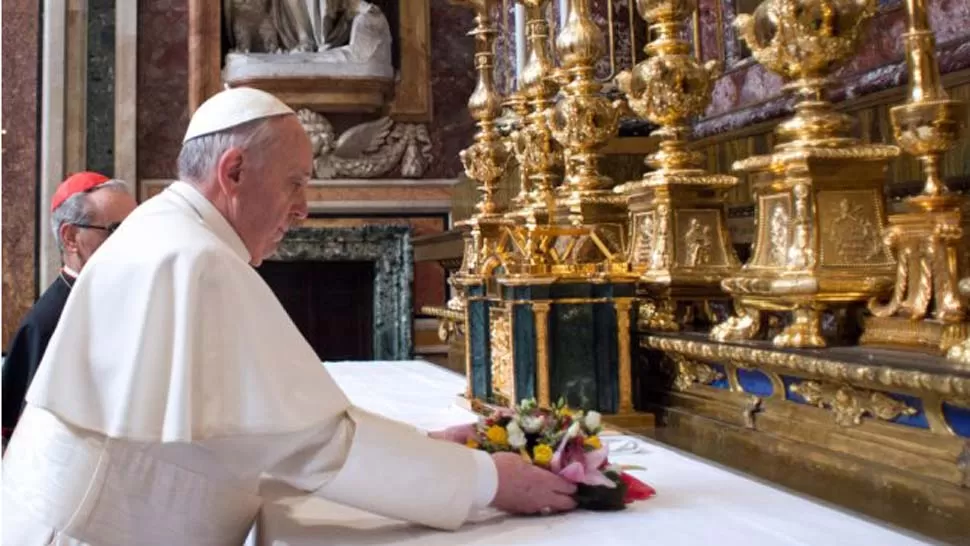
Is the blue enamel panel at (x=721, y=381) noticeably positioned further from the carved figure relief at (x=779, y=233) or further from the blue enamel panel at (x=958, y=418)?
the blue enamel panel at (x=958, y=418)

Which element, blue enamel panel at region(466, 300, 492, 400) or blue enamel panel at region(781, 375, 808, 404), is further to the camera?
blue enamel panel at region(466, 300, 492, 400)

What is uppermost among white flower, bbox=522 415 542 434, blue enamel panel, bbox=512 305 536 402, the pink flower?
blue enamel panel, bbox=512 305 536 402

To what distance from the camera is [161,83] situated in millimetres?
9258

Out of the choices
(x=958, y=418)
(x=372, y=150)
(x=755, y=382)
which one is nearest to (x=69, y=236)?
(x=755, y=382)

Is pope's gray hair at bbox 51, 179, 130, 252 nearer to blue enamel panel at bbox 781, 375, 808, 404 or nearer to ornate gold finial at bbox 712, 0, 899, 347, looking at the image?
ornate gold finial at bbox 712, 0, 899, 347

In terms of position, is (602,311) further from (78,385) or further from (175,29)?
(175,29)

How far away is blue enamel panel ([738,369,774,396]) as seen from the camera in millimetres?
2363

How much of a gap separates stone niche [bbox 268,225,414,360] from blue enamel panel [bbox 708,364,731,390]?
255 inches

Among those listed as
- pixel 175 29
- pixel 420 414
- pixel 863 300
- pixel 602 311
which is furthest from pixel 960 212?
pixel 175 29

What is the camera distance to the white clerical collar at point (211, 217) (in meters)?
1.92

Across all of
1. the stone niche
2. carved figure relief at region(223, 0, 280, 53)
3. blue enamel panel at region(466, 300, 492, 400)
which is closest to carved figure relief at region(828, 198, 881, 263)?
blue enamel panel at region(466, 300, 492, 400)

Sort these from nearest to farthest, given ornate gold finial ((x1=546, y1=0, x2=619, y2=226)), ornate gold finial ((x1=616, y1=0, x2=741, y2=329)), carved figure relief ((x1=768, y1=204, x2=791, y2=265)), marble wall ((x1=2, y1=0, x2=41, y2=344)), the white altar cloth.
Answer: the white altar cloth
carved figure relief ((x1=768, y1=204, x2=791, y2=265))
ornate gold finial ((x1=616, y1=0, x2=741, y2=329))
ornate gold finial ((x1=546, y1=0, x2=619, y2=226))
marble wall ((x1=2, y1=0, x2=41, y2=344))

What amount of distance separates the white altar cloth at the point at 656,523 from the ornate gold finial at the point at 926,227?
1.43 ft

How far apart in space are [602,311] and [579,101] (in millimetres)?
873
